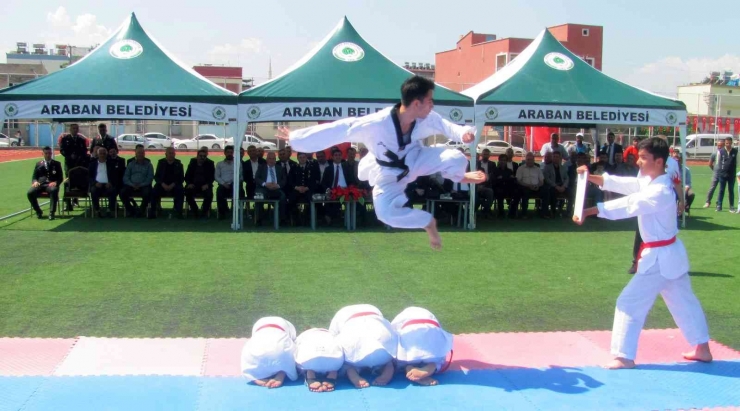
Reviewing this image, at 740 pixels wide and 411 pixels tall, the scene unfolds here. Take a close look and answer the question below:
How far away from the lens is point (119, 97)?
11.1 metres

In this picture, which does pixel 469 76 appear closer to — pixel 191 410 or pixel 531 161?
pixel 531 161

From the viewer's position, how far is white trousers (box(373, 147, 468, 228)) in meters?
5.20

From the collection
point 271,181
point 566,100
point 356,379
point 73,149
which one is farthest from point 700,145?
point 356,379

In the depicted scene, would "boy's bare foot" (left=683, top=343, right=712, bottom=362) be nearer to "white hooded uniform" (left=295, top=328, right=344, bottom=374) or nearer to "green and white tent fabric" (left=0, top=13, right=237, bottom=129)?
"white hooded uniform" (left=295, top=328, right=344, bottom=374)

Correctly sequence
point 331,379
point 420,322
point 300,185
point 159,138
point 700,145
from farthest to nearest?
point 159,138 → point 700,145 → point 300,185 → point 420,322 → point 331,379

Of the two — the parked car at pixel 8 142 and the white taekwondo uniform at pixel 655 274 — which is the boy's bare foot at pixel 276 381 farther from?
the parked car at pixel 8 142

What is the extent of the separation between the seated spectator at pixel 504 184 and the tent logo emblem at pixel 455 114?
1.97 metres

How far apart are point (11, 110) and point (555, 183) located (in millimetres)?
9978

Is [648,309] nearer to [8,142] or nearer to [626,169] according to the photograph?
[626,169]

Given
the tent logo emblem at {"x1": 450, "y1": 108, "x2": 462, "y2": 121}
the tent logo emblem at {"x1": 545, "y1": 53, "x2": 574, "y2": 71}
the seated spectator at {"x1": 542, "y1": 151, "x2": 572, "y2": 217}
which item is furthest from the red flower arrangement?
the tent logo emblem at {"x1": 545, "y1": 53, "x2": 574, "y2": 71}

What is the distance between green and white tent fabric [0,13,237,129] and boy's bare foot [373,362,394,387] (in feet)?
24.3

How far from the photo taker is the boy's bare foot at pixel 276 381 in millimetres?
4500

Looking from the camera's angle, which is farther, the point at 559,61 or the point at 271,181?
the point at 559,61

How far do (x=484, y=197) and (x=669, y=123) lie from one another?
363cm
